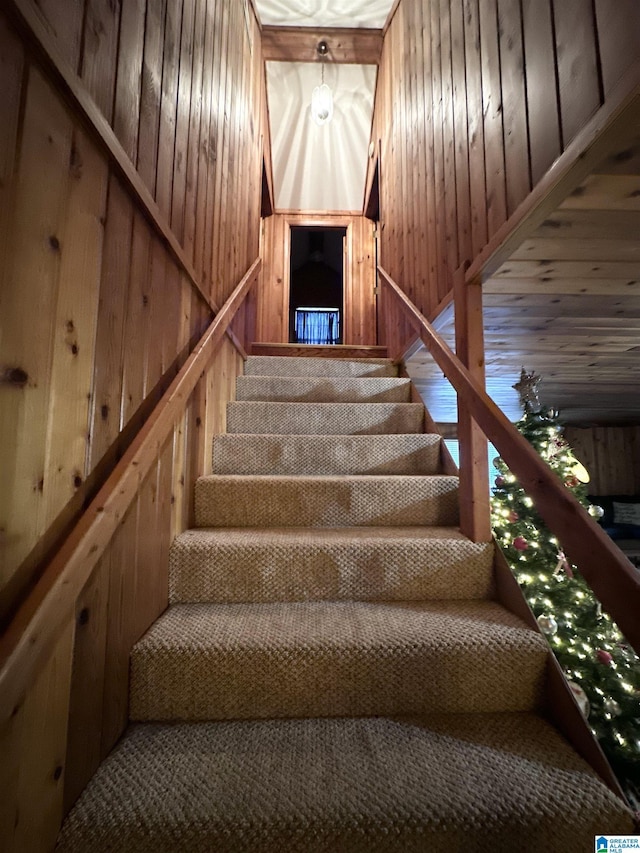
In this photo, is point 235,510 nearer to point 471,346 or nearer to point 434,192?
point 471,346

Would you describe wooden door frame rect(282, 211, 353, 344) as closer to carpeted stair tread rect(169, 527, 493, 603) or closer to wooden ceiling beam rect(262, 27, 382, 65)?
wooden ceiling beam rect(262, 27, 382, 65)

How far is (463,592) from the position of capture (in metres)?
Answer: 1.27

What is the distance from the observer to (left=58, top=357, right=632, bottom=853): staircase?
718mm

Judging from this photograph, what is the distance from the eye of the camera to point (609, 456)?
4828 millimetres

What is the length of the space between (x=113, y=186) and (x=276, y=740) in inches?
55.3

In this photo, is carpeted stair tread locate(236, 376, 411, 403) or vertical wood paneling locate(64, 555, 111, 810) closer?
vertical wood paneling locate(64, 555, 111, 810)

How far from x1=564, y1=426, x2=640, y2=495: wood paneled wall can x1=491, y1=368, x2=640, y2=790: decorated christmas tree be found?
10.9 ft

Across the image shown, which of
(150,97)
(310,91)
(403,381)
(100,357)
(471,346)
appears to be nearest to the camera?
(100,357)

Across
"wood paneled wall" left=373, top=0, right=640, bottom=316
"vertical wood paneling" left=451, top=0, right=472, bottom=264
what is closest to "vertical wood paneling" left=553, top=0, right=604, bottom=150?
"wood paneled wall" left=373, top=0, right=640, bottom=316

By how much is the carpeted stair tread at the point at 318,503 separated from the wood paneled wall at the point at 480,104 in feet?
3.16

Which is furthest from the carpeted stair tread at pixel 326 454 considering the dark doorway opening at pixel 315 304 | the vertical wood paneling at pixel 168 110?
the dark doorway opening at pixel 315 304

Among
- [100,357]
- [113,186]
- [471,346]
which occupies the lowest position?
[100,357]

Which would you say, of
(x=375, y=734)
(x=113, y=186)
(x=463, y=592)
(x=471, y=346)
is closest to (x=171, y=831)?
(x=375, y=734)

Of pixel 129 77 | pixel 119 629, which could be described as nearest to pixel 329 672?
pixel 119 629
